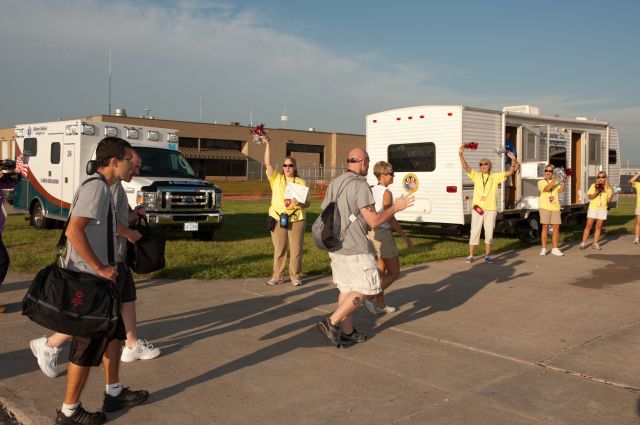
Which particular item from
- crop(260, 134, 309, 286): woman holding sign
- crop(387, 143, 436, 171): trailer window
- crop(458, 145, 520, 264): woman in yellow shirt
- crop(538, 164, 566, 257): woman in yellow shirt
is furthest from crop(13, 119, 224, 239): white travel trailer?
crop(538, 164, 566, 257): woman in yellow shirt

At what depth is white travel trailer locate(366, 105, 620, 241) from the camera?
12781mm

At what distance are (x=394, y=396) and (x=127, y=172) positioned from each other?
8.21 feet

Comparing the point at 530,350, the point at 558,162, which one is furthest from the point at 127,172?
the point at 558,162

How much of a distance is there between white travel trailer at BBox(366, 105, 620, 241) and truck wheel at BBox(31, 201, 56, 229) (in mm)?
8322

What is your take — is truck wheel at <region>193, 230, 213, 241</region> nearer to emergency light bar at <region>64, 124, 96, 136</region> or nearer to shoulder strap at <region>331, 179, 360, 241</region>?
emergency light bar at <region>64, 124, 96, 136</region>

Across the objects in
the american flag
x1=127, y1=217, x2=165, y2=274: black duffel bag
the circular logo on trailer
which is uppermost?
the american flag

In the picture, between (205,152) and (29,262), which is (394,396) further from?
(205,152)

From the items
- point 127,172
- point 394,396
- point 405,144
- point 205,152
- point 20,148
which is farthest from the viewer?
point 205,152

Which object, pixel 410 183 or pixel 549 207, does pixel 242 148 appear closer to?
pixel 410 183

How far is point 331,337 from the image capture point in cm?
569

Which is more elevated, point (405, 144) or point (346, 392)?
point (405, 144)

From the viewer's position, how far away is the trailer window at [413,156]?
43.5 feet

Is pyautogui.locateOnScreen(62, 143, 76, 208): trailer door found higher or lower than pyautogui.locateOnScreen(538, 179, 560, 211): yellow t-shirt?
higher

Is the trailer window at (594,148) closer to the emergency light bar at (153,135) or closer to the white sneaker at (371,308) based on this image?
the emergency light bar at (153,135)
